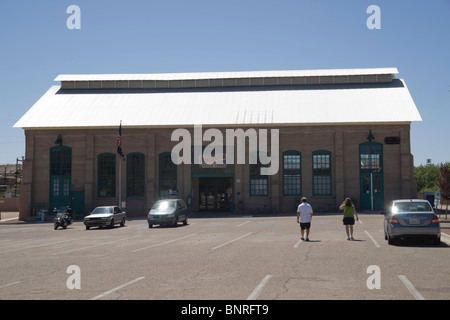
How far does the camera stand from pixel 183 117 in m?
44.2

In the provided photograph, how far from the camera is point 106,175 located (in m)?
43.8

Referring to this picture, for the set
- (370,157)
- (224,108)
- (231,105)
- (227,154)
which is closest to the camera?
(370,157)

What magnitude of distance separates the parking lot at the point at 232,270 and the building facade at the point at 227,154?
77.7 feet

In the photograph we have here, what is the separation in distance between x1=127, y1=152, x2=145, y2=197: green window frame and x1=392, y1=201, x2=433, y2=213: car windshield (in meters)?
29.5

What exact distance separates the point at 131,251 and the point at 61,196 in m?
29.6

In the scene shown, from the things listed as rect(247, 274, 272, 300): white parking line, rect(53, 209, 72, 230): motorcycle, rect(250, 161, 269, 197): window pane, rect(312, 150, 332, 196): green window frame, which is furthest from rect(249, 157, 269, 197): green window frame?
rect(247, 274, 272, 300): white parking line

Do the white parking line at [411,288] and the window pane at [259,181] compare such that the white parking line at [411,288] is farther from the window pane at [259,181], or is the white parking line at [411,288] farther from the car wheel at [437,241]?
the window pane at [259,181]

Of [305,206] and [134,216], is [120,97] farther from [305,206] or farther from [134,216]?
[305,206]

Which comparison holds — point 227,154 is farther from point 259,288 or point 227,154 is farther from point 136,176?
point 259,288

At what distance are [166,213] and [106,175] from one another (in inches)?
669

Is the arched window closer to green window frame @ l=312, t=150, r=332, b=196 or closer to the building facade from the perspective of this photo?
the building facade

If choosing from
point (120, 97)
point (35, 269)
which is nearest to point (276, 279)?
point (35, 269)

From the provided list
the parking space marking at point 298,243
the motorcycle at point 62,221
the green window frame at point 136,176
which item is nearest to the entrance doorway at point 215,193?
the green window frame at point 136,176

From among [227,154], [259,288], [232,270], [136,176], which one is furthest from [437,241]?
[136,176]
